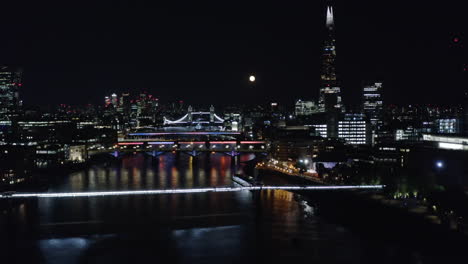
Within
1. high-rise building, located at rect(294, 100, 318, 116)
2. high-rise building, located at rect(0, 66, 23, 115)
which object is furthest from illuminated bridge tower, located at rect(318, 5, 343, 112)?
high-rise building, located at rect(0, 66, 23, 115)

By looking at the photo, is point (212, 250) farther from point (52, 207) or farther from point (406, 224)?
point (52, 207)

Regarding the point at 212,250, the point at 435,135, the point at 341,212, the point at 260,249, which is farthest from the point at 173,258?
the point at 435,135

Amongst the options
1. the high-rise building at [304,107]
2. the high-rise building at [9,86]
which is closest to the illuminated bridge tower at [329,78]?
the high-rise building at [304,107]

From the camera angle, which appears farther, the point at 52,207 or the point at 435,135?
Result: the point at 435,135

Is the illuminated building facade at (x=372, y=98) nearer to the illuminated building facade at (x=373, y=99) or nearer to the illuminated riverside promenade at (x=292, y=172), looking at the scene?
the illuminated building facade at (x=373, y=99)

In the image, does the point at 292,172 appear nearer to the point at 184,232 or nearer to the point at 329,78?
the point at 184,232
